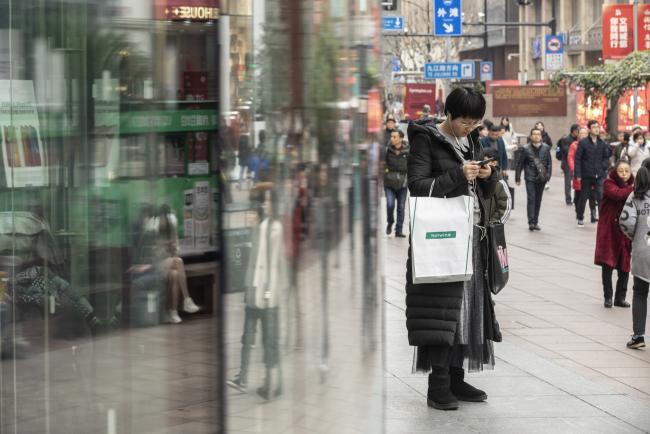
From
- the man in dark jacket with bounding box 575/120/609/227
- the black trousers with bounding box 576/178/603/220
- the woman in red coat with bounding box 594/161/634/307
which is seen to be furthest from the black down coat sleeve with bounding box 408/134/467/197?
the man in dark jacket with bounding box 575/120/609/227

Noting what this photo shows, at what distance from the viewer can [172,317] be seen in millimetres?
2090

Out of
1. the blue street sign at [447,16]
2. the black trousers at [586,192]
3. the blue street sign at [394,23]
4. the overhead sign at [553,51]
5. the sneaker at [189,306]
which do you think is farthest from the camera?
the overhead sign at [553,51]

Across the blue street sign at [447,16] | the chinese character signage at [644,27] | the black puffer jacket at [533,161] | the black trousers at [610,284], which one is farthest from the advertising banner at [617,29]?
the black trousers at [610,284]

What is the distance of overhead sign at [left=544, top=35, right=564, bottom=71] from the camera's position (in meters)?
48.0

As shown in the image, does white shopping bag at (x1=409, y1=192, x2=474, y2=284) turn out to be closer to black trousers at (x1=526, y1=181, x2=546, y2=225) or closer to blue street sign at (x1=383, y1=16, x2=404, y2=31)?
black trousers at (x1=526, y1=181, x2=546, y2=225)

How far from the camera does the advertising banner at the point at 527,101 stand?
45344 millimetres

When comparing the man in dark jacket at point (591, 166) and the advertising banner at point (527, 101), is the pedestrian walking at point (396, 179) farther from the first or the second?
the advertising banner at point (527, 101)

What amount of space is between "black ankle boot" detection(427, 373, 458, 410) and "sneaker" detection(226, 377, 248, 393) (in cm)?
402

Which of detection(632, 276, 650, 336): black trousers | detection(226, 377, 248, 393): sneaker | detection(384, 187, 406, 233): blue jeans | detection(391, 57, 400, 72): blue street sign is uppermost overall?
detection(391, 57, 400, 72): blue street sign

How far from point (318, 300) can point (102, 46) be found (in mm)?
798

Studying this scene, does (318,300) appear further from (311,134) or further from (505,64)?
(505,64)

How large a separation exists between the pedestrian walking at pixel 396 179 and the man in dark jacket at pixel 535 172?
2.27 metres

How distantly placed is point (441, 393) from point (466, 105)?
1.54 meters

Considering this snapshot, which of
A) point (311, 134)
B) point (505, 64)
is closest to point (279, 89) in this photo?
point (311, 134)
